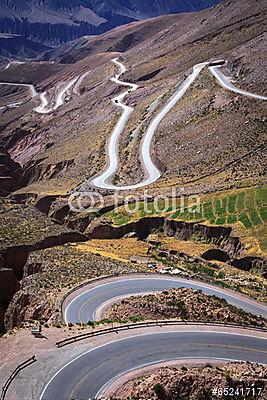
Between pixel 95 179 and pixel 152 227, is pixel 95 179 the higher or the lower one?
the higher one

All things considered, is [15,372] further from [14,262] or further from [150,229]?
[150,229]

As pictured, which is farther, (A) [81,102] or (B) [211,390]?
(A) [81,102]

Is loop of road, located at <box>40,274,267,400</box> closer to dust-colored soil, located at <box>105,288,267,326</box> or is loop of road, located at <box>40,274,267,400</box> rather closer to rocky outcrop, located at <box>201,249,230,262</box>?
dust-colored soil, located at <box>105,288,267,326</box>

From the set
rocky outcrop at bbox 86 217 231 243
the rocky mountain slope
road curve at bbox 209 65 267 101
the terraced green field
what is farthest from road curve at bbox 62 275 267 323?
road curve at bbox 209 65 267 101

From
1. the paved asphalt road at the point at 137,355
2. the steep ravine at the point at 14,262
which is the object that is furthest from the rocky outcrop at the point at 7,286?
the paved asphalt road at the point at 137,355

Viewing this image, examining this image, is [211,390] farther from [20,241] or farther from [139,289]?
[20,241]

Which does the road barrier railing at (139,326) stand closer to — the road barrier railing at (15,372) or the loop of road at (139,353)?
the loop of road at (139,353)

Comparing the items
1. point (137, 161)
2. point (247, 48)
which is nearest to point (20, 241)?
point (137, 161)
